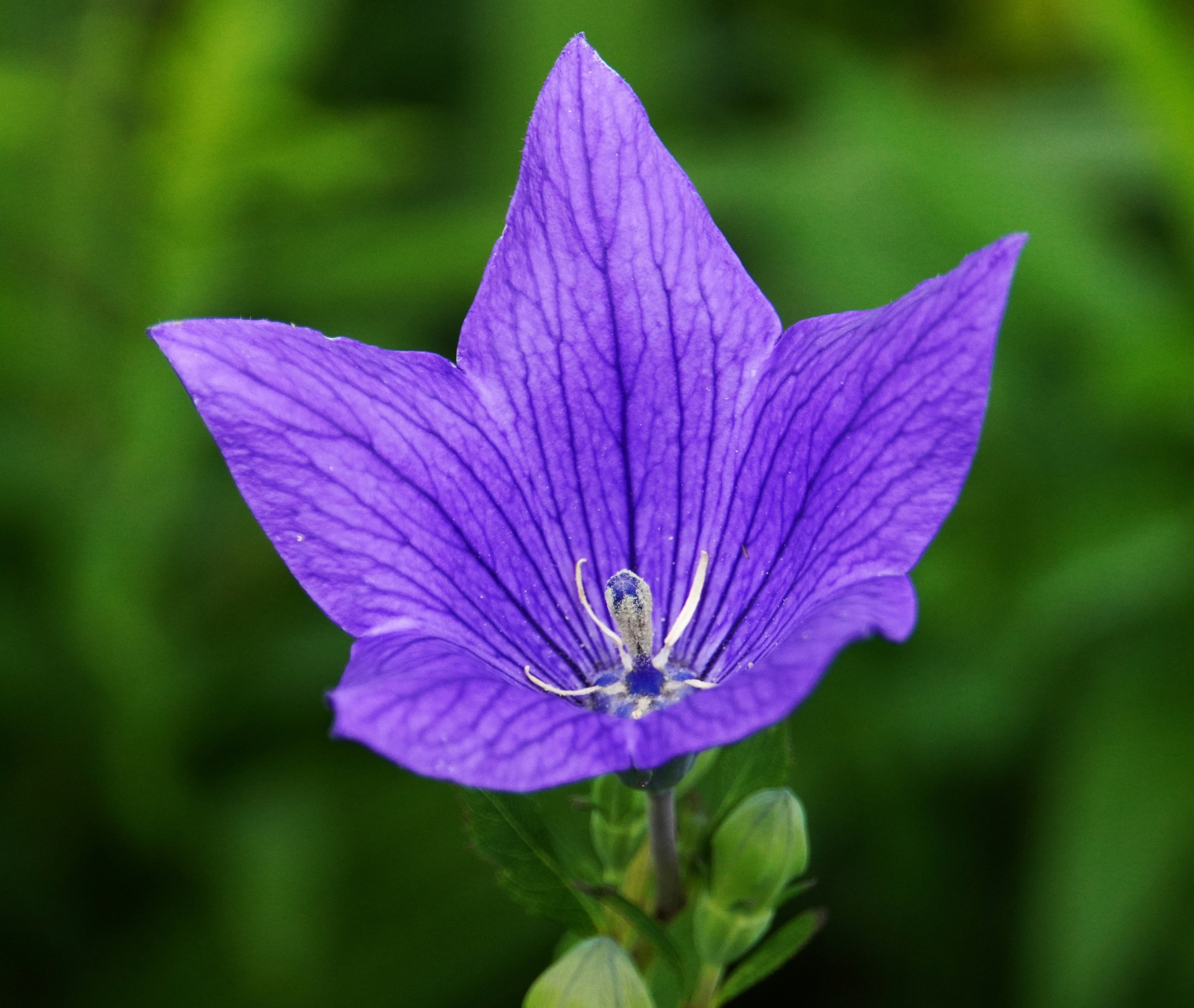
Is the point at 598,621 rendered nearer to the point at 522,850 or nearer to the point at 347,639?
the point at 522,850

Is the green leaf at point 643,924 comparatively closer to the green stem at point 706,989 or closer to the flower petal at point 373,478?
the green stem at point 706,989

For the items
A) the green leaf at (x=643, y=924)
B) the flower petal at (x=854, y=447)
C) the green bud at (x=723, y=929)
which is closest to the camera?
the flower petal at (x=854, y=447)

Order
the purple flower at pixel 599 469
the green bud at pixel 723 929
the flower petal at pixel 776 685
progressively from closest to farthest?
the flower petal at pixel 776 685, the purple flower at pixel 599 469, the green bud at pixel 723 929

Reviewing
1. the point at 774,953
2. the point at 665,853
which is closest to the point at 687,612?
the point at 665,853

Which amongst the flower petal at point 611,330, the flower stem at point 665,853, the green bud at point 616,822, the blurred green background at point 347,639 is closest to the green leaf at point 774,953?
the flower stem at point 665,853

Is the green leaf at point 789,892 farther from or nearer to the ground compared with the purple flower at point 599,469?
nearer to the ground

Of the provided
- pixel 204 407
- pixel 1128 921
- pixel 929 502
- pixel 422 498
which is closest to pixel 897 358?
pixel 929 502

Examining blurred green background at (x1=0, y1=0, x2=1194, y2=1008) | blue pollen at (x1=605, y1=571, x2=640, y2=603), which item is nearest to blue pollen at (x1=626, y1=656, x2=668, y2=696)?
blue pollen at (x1=605, y1=571, x2=640, y2=603)
